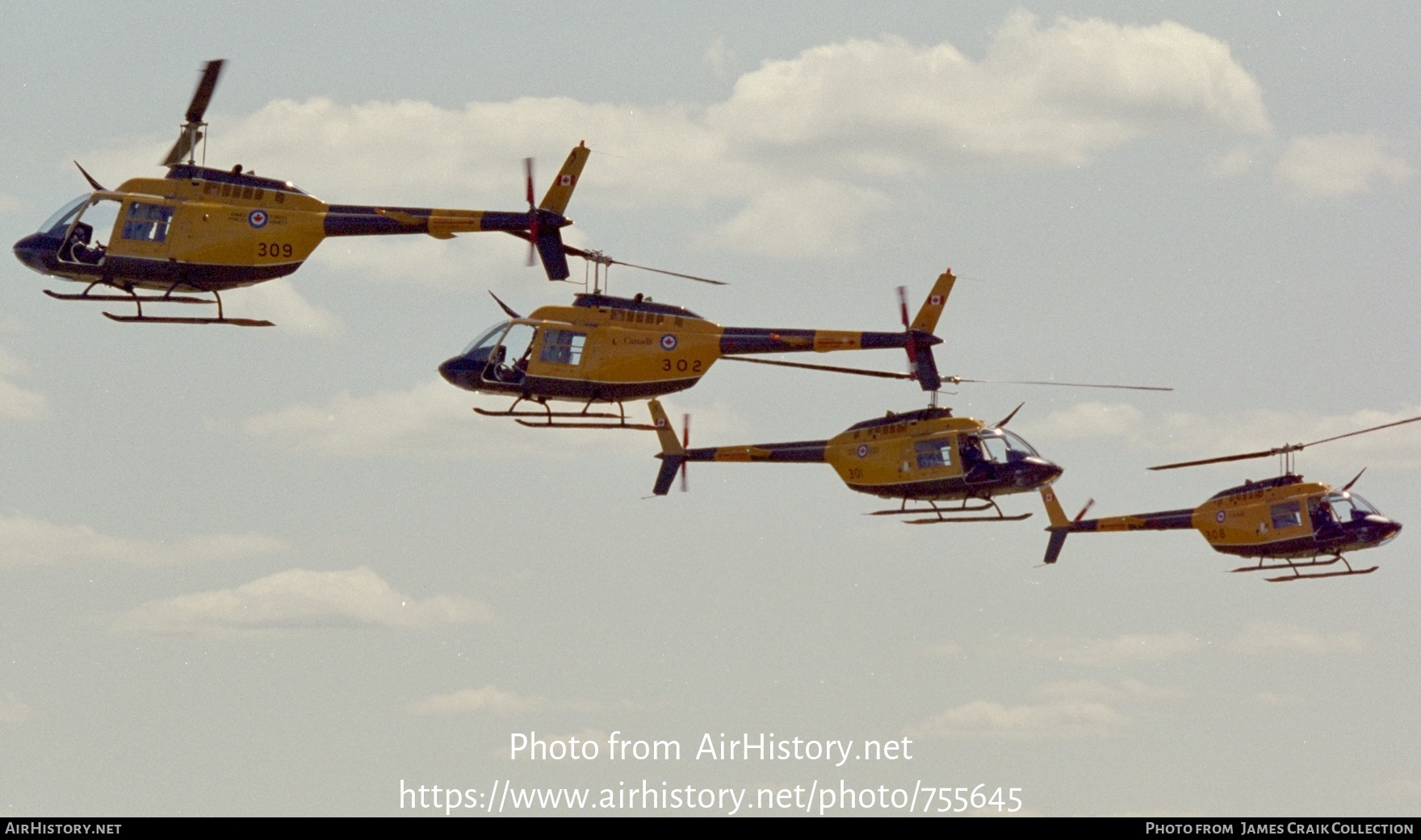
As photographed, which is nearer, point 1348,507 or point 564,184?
point 564,184

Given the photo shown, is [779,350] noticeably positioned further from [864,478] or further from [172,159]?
[172,159]

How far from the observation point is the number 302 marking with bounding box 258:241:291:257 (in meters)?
56.3

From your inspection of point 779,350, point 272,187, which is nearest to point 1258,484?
point 779,350

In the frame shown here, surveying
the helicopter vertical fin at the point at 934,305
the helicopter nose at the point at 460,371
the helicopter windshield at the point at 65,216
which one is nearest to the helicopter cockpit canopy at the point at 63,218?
the helicopter windshield at the point at 65,216

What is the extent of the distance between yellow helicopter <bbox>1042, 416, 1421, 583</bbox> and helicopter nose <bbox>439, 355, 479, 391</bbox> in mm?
22234

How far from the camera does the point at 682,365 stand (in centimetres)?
6153

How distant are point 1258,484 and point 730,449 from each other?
17.2 m

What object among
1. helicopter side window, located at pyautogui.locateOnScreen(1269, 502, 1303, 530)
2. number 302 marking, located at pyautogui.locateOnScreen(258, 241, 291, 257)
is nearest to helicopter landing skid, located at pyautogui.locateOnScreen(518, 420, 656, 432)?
number 302 marking, located at pyautogui.locateOnScreen(258, 241, 291, 257)

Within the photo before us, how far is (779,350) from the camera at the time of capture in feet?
205

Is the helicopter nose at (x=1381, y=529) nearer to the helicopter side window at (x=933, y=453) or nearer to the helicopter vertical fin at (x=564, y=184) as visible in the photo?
the helicopter side window at (x=933, y=453)

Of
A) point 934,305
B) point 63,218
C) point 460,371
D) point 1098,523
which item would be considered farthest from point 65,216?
point 1098,523

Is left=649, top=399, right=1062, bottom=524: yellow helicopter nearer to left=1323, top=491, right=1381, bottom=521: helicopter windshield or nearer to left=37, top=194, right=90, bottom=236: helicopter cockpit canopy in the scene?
left=1323, top=491, right=1381, bottom=521: helicopter windshield

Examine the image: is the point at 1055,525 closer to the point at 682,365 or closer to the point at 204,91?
the point at 682,365

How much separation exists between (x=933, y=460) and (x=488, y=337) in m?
14.6
